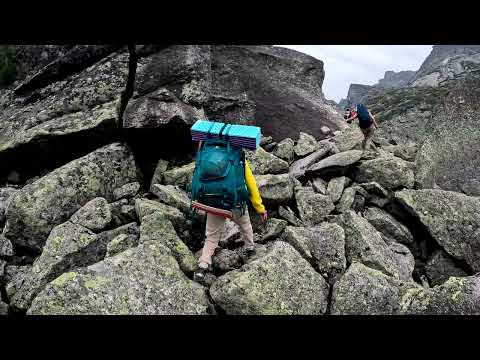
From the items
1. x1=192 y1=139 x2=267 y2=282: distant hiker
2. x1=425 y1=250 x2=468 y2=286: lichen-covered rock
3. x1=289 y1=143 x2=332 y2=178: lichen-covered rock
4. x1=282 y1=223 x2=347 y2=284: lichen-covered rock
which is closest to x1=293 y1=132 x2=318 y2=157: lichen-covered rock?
x1=289 y1=143 x2=332 y2=178: lichen-covered rock

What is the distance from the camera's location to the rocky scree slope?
305 inches

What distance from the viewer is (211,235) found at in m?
8.84

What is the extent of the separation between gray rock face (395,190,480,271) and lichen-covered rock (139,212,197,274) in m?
7.35

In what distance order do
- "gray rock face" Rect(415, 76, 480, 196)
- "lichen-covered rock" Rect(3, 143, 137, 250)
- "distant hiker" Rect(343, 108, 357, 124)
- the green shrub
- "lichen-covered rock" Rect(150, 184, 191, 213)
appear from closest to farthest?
"lichen-covered rock" Rect(3, 143, 137, 250) → "lichen-covered rock" Rect(150, 184, 191, 213) → "gray rock face" Rect(415, 76, 480, 196) → the green shrub → "distant hiker" Rect(343, 108, 357, 124)

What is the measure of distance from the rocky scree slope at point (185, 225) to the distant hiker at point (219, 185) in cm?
96

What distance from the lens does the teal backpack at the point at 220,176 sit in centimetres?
800

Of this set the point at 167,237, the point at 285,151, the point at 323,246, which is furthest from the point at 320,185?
the point at 167,237

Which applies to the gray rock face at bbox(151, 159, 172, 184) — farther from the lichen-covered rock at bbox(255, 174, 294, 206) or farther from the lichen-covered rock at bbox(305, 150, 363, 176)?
the lichen-covered rock at bbox(305, 150, 363, 176)

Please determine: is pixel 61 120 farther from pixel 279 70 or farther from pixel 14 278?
pixel 279 70

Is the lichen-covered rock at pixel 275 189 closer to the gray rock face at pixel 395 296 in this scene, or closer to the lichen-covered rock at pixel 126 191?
the gray rock face at pixel 395 296

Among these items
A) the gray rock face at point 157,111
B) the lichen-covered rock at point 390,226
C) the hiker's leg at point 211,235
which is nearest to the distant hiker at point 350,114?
the lichen-covered rock at point 390,226

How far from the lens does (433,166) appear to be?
14484mm

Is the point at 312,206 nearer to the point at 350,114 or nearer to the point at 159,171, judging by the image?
the point at 159,171
